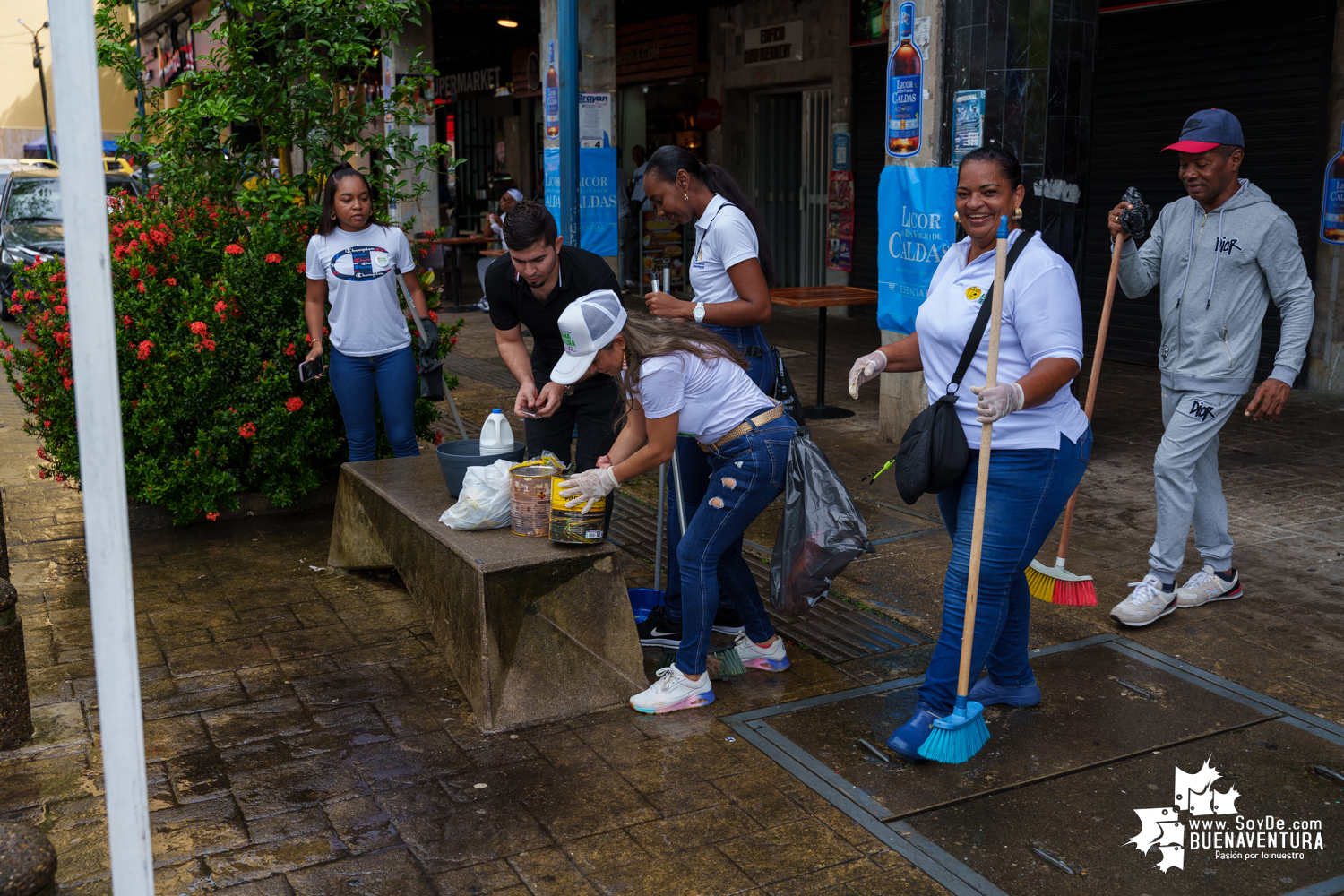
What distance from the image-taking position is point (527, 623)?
416 centimetres

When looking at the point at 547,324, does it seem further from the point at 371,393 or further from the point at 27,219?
the point at 27,219

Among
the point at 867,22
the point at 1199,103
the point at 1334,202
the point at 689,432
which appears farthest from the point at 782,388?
the point at 867,22

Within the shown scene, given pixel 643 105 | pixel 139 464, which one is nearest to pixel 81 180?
pixel 139 464

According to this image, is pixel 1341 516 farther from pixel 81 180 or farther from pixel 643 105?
pixel 643 105

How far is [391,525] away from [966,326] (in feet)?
8.45

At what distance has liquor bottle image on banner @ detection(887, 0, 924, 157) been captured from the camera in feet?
25.4

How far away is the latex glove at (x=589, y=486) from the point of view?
3971 mm

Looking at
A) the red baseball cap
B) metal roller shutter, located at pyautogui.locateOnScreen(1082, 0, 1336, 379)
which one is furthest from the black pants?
metal roller shutter, located at pyautogui.locateOnScreen(1082, 0, 1336, 379)

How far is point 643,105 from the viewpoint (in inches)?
752

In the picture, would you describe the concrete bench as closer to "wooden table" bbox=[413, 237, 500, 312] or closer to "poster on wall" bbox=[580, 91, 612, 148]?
"poster on wall" bbox=[580, 91, 612, 148]

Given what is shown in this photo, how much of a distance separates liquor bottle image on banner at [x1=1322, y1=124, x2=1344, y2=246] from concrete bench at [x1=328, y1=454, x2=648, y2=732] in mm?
7411

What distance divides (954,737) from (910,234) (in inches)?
185

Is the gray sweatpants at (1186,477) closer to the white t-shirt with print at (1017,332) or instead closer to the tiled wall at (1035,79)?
the white t-shirt with print at (1017,332)

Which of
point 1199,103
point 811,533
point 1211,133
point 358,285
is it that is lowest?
point 811,533
